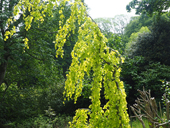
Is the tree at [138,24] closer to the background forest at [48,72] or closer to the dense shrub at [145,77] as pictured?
the background forest at [48,72]

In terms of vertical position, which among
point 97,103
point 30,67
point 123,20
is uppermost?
point 123,20

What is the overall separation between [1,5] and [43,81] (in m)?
3.81

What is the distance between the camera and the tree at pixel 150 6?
8.57 meters

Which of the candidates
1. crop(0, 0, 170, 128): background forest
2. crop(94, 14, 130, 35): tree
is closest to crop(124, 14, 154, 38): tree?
crop(94, 14, 130, 35): tree

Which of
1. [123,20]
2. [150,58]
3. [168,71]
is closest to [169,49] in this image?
[150,58]

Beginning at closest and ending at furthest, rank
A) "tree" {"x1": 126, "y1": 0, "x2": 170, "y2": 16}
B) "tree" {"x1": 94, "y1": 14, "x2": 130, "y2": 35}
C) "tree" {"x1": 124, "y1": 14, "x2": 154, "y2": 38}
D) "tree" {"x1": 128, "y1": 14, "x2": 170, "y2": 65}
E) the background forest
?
the background forest → "tree" {"x1": 128, "y1": 14, "x2": 170, "y2": 65} → "tree" {"x1": 126, "y1": 0, "x2": 170, "y2": 16} → "tree" {"x1": 124, "y1": 14, "x2": 154, "y2": 38} → "tree" {"x1": 94, "y1": 14, "x2": 130, "y2": 35}

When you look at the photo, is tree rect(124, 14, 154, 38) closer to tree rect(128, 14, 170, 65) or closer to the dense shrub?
tree rect(128, 14, 170, 65)

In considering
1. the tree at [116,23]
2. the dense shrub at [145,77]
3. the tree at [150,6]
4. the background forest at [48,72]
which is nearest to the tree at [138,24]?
the tree at [116,23]

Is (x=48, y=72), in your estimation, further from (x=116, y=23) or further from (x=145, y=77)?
(x=116, y=23)

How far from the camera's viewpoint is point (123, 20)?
2941 centimetres

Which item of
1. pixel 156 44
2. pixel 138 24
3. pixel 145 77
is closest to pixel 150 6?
pixel 156 44

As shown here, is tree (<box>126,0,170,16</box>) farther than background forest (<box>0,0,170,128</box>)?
Yes

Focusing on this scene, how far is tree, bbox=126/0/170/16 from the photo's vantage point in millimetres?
8569

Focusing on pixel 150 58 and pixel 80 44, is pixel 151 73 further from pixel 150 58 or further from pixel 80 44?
pixel 80 44
